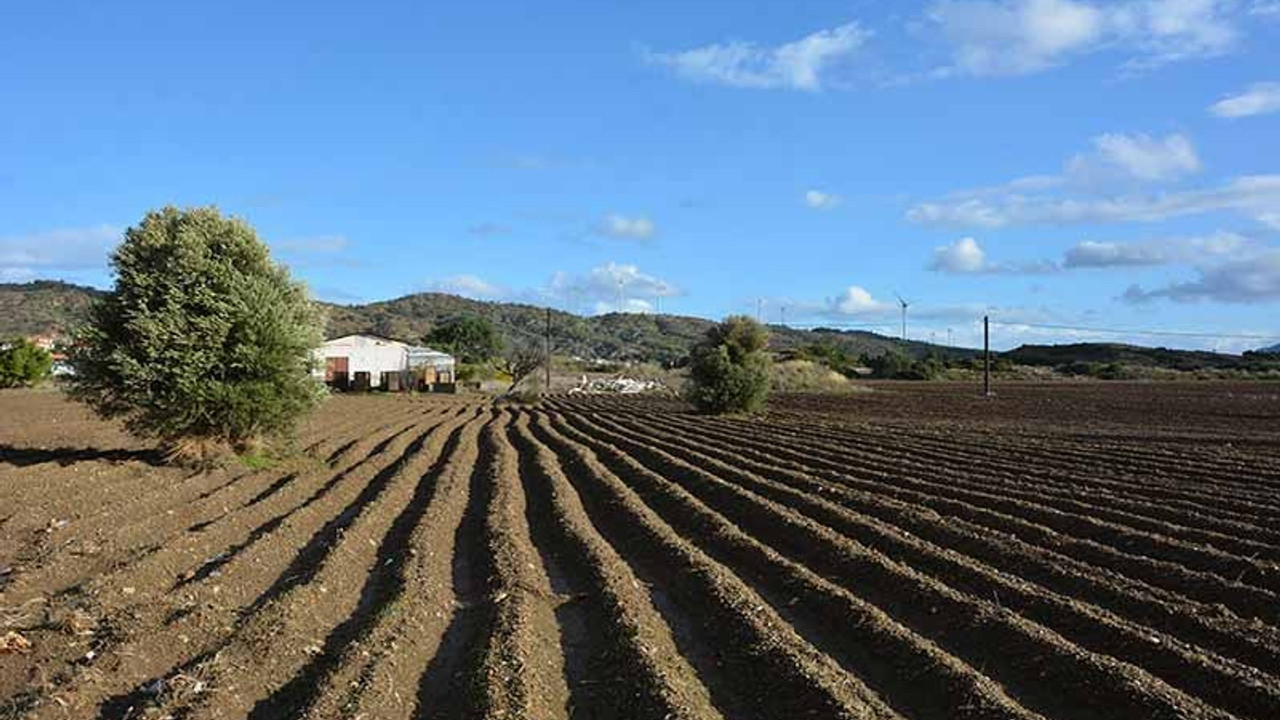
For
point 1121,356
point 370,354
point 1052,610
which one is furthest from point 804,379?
point 1121,356

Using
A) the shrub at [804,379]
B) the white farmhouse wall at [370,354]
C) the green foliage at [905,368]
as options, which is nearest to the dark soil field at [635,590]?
the shrub at [804,379]

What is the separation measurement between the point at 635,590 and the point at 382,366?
2854 inches

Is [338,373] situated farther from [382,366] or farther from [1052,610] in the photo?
[1052,610]

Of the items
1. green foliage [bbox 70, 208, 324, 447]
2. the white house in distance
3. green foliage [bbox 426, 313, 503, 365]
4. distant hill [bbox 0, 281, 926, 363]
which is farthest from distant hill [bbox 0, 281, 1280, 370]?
green foliage [bbox 70, 208, 324, 447]

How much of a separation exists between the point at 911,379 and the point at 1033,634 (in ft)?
325

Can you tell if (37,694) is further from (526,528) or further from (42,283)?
(42,283)

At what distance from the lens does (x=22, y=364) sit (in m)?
60.2

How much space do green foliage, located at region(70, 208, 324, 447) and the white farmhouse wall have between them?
53492mm

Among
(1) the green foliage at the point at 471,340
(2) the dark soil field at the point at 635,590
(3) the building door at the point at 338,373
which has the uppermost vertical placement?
(1) the green foliage at the point at 471,340

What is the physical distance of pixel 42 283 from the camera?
448 ft

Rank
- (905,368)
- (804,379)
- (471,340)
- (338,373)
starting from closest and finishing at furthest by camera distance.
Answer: (338,373) < (804,379) < (905,368) < (471,340)

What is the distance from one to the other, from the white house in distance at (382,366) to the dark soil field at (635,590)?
161ft

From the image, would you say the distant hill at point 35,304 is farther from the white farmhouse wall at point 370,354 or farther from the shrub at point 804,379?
the shrub at point 804,379

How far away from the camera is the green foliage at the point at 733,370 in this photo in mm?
42438
